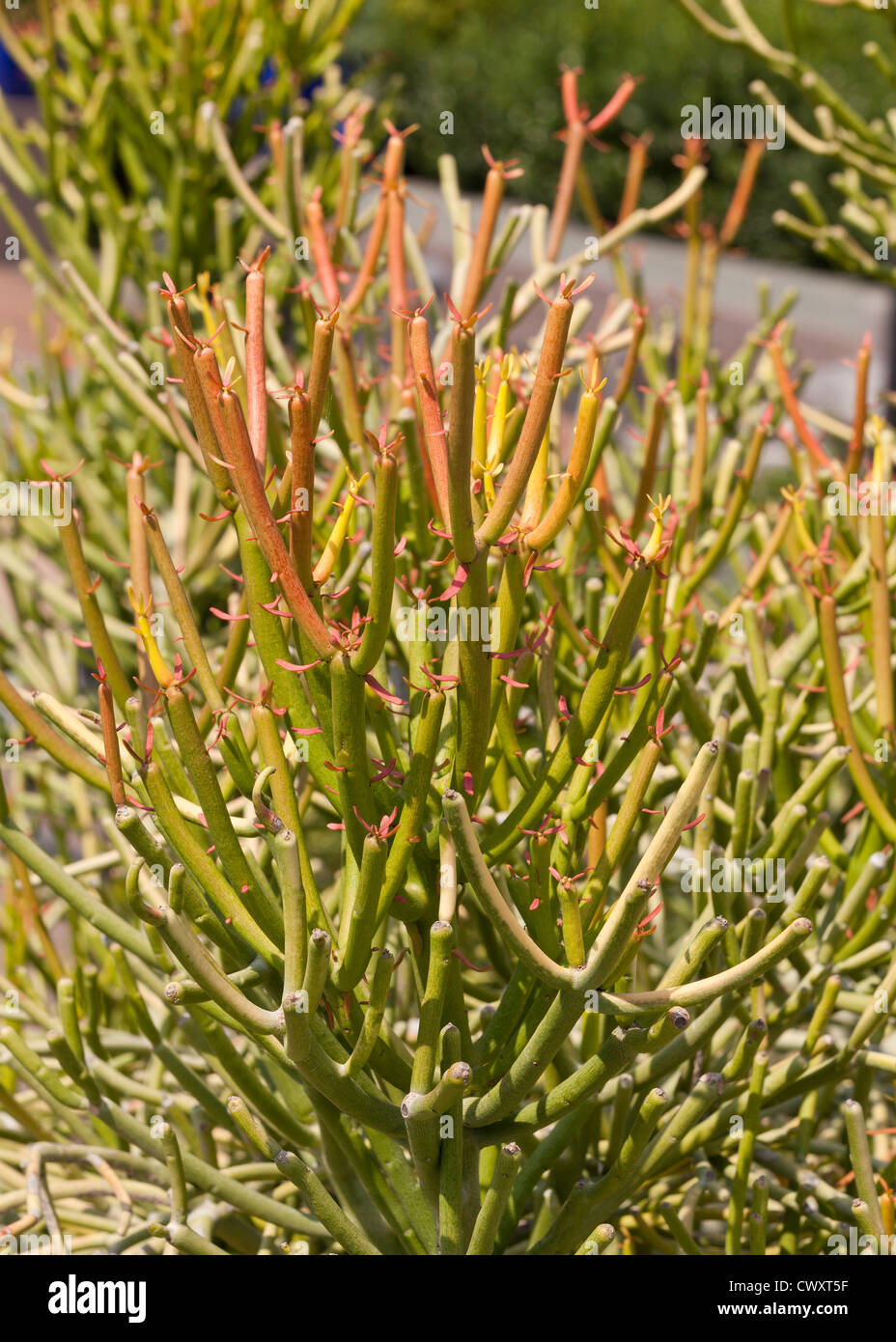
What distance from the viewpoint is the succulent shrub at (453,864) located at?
854 mm

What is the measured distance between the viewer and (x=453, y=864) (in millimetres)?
931

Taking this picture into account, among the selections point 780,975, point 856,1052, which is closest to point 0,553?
point 780,975

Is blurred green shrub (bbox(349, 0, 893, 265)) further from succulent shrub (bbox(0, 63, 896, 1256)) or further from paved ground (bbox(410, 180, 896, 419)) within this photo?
succulent shrub (bbox(0, 63, 896, 1256))

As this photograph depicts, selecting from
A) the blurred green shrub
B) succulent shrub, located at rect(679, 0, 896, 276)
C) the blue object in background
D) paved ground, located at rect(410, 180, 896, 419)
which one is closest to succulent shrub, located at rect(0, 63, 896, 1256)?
succulent shrub, located at rect(679, 0, 896, 276)

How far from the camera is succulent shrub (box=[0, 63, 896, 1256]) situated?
85cm

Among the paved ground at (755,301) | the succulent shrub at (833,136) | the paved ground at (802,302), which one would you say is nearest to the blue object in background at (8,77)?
the paved ground at (755,301)

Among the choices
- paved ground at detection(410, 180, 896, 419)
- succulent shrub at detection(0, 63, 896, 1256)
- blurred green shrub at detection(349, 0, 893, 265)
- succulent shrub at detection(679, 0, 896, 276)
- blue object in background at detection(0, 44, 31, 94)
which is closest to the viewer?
succulent shrub at detection(0, 63, 896, 1256)

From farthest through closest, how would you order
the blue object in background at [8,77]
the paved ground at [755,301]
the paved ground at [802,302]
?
1. the blue object in background at [8,77]
2. the paved ground at [755,301]
3. the paved ground at [802,302]

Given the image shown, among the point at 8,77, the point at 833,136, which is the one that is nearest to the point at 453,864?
the point at 833,136

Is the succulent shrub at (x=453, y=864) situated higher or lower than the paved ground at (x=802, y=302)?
lower

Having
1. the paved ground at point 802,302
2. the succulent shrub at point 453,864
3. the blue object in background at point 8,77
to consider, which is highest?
the blue object in background at point 8,77

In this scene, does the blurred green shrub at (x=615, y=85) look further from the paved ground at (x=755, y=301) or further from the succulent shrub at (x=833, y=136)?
the succulent shrub at (x=833, y=136)

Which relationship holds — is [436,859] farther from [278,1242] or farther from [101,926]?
[278,1242]
